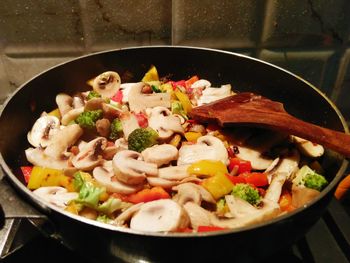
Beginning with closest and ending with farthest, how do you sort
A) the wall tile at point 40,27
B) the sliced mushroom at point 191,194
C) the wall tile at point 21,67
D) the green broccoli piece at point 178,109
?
the sliced mushroom at point 191,194, the green broccoli piece at point 178,109, the wall tile at point 40,27, the wall tile at point 21,67

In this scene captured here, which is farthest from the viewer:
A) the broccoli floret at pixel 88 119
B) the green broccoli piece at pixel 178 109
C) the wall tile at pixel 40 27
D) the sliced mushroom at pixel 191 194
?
the wall tile at pixel 40 27

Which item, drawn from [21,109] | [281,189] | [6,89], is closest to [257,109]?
[281,189]

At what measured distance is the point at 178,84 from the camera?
171 cm

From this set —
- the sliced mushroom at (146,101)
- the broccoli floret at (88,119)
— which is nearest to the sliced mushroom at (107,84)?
the sliced mushroom at (146,101)

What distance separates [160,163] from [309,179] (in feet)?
1.56

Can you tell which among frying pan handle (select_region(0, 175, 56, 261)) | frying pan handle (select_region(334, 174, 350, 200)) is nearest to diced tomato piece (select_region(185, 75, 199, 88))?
frying pan handle (select_region(334, 174, 350, 200))

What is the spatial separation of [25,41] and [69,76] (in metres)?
0.31

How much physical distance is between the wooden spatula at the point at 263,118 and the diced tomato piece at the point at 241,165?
0.44ft

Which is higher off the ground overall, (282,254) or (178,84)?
(178,84)

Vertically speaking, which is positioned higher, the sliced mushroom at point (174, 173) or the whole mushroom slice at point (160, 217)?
the whole mushroom slice at point (160, 217)

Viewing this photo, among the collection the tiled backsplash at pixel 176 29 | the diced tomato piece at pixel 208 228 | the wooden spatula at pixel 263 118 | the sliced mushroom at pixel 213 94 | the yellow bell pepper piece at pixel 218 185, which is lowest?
the yellow bell pepper piece at pixel 218 185

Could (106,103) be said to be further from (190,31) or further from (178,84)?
(190,31)

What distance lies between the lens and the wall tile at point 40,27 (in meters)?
1.67

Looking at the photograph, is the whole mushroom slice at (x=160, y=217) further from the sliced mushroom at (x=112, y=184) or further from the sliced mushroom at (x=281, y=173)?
the sliced mushroom at (x=281, y=173)
